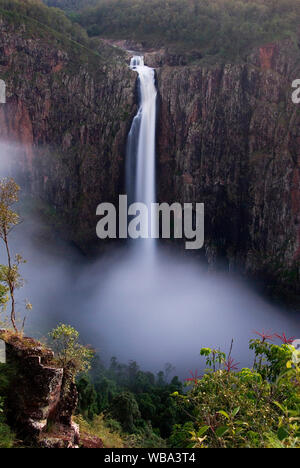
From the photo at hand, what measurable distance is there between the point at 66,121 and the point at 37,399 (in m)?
26.5

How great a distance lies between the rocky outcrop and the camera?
5473mm

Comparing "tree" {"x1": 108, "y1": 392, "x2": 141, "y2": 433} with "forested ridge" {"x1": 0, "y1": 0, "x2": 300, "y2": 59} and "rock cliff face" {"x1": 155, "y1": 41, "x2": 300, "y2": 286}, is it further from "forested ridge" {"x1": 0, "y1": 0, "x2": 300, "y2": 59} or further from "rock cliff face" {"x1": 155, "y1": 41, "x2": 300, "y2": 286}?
"forested ridge" {"x1": 0, "y1": 0, "x2": 300, "y2": 59}

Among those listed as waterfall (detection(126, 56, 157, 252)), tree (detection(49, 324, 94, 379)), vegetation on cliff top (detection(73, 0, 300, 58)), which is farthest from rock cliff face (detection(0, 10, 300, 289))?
tree (detection(49, 324, 94, 379))

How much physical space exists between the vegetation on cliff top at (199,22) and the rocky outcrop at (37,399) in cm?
2826

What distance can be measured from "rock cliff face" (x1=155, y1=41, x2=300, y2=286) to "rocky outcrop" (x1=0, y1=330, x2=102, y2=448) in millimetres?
21986

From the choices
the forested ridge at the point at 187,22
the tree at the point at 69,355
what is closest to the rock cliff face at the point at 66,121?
the forested ridge at the point at 187,22

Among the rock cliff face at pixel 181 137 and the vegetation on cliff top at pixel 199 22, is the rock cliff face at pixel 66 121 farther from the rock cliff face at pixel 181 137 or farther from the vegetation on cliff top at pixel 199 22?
the vegetation on cliff top at pixel 199 22

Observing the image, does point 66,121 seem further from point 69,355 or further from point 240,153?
point 69,355

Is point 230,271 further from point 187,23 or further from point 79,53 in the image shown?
point 187,23

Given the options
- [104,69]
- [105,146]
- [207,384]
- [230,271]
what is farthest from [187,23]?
[207,384]

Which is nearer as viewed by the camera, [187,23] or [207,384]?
[207,384]

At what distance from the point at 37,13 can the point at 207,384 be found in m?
35.7

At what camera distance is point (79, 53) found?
29.8 m

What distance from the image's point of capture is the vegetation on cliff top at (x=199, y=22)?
92.3ft
